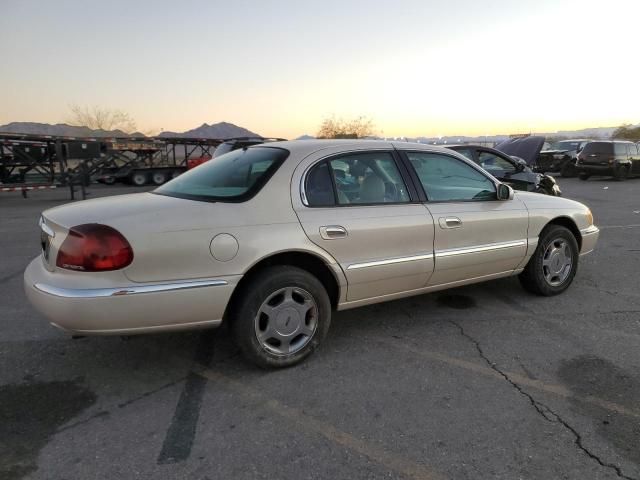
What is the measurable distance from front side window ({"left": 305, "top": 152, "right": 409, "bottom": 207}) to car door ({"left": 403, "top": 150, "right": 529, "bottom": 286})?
0.23m

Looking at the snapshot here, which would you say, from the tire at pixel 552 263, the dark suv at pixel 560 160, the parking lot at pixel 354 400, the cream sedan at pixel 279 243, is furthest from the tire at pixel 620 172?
the cream sedan at pixel 279 243

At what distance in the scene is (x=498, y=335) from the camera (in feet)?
12.9

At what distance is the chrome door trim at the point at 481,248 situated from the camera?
12.9 feet

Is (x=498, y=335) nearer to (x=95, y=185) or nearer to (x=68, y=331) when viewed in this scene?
(x=68, y=331)

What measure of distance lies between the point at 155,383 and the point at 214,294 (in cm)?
78

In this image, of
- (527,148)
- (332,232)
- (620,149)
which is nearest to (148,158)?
(527,148)

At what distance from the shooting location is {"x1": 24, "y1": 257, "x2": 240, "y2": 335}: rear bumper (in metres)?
2.76

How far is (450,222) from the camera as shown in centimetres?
392

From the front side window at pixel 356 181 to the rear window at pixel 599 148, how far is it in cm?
1937

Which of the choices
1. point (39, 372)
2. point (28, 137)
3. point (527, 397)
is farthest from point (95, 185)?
point (527, 397)

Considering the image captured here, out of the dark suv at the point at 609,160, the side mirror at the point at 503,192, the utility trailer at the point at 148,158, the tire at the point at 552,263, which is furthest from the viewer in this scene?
the utility trailer at the point at 148,158

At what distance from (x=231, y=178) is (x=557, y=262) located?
10.9 ft

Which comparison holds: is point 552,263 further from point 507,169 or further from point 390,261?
point 507,169

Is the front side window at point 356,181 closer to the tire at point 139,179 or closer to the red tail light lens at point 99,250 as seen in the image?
the red tail light lens at point 99,250
